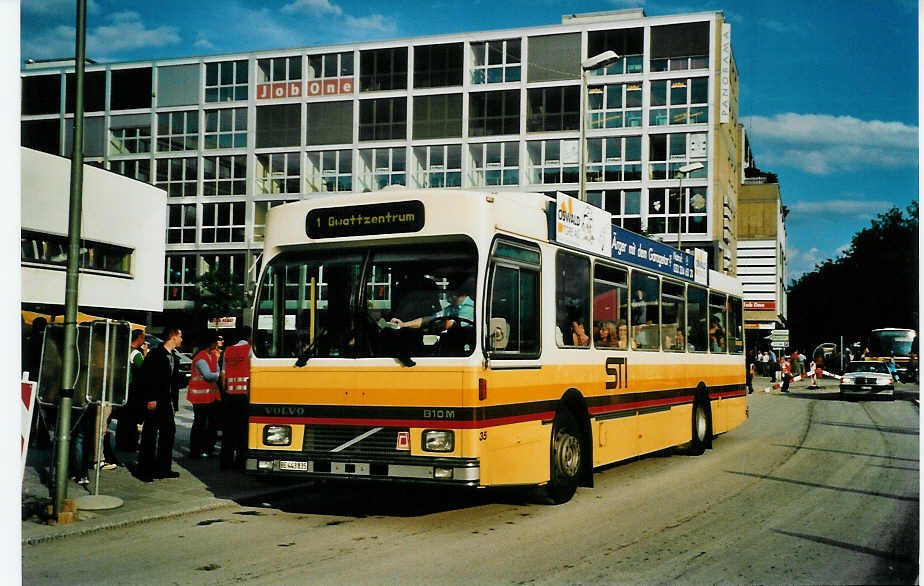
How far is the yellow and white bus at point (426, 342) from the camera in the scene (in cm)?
834

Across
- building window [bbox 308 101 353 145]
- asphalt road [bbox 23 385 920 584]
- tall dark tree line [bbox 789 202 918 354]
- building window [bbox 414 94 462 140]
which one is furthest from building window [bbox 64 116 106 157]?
asphalt road [bbox 23 385 920 584]

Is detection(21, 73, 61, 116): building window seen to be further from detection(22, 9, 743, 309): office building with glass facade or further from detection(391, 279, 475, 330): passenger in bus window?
detection(391, 279, 475, 330): passenger in bus window

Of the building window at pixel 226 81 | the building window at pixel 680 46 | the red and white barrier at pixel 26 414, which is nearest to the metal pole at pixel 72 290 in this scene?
the red and white barrier at pixel 26 414

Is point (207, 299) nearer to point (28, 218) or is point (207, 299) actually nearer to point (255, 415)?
point (28, 218)

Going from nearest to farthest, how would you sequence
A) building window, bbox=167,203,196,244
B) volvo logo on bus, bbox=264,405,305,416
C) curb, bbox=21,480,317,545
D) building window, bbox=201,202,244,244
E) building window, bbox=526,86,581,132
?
curb, bbox=21,480,317,545 < volvo logo on bus, bbox=264,405,305,416 < building window, bbox=526,86,581,132 < building window, bbox=201,202,244,244 < building window, bbox=167,203,196,244

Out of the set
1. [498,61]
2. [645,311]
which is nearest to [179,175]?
[498,61]

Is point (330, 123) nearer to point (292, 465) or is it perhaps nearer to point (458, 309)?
point (292, 465)

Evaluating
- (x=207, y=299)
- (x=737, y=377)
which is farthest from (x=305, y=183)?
(x=737, y=377)

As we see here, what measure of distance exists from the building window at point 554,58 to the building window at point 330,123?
33.2 ft

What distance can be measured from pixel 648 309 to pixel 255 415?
549 cm

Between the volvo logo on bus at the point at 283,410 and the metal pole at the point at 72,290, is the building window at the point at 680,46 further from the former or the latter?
the volvo logo on bus at the point at 283,410

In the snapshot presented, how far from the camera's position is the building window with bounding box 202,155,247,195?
54500 mm

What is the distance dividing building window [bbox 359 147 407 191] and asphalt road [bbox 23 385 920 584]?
42.0 metres

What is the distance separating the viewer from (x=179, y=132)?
54.7 meters
